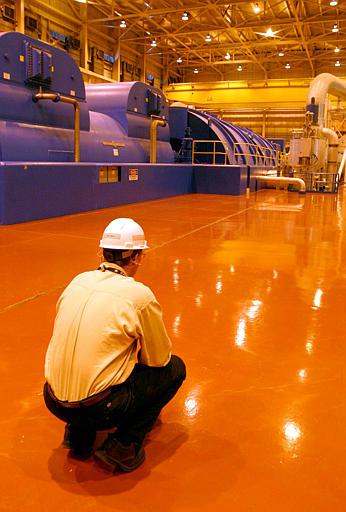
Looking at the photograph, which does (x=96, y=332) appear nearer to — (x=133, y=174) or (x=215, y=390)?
(x=215, y=390)

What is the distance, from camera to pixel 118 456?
1.67m

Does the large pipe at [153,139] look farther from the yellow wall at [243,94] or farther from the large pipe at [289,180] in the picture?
the yellow wall at [243,94]

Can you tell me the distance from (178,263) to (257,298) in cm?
128

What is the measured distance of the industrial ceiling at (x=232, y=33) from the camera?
19748 mm

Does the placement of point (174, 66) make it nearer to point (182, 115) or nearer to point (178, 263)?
point (182, 115)

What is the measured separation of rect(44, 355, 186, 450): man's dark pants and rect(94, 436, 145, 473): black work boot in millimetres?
20

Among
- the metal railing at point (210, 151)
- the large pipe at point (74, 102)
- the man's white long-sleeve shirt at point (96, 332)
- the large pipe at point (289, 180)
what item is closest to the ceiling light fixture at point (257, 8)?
the metal railing at point (210, 151)

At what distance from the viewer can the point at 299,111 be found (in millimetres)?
26984

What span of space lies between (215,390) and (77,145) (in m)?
7.30

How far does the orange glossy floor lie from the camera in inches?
62.2

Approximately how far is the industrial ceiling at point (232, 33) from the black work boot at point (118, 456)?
61.0 feet

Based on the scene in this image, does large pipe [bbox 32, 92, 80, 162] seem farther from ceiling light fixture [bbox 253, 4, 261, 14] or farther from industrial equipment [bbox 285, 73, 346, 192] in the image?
ceiling light fixture [bbox 253, 4, 261, 14]

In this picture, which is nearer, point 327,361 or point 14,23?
point 327,361

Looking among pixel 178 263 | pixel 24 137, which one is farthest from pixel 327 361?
pixel 24 137
